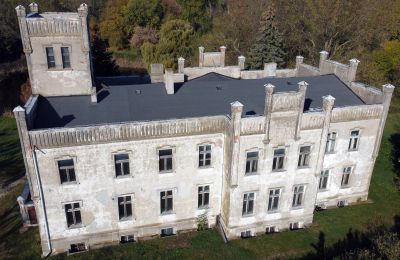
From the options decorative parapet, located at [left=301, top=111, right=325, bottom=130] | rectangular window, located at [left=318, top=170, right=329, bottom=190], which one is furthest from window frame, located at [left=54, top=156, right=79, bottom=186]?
rectangular window, located at [left=318, top=170, right=329, bottom=190]

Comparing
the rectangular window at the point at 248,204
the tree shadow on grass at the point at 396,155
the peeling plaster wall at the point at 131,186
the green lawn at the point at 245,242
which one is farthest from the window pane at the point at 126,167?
the tree shadow on grass at the point at 396,155

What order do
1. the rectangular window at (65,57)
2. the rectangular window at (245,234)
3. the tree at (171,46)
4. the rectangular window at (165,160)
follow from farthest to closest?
the tree at (171,46), the rectangular window at (245,234), the rectangular window at (65,57), the rectangular window at (165,160)

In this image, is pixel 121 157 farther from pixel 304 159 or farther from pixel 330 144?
pixel 330 144

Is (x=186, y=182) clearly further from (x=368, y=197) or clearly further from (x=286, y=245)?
(x=368, y=197)

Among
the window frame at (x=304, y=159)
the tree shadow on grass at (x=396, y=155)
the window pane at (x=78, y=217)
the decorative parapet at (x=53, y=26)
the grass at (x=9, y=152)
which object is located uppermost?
the decorative parapet at (x=53, y=26)

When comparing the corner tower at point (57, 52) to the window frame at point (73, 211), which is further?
the corner tower at point (57, 52)

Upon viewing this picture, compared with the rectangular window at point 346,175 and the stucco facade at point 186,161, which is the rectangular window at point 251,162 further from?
the rectangular window at point 346,175

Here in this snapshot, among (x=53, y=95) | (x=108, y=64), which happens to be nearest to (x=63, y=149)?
(x=53, y=95)

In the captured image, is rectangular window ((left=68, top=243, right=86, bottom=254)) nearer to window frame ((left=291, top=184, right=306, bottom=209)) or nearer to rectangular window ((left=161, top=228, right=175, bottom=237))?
rectangular window ((left=161, top=228, right=175, bottom=237))
